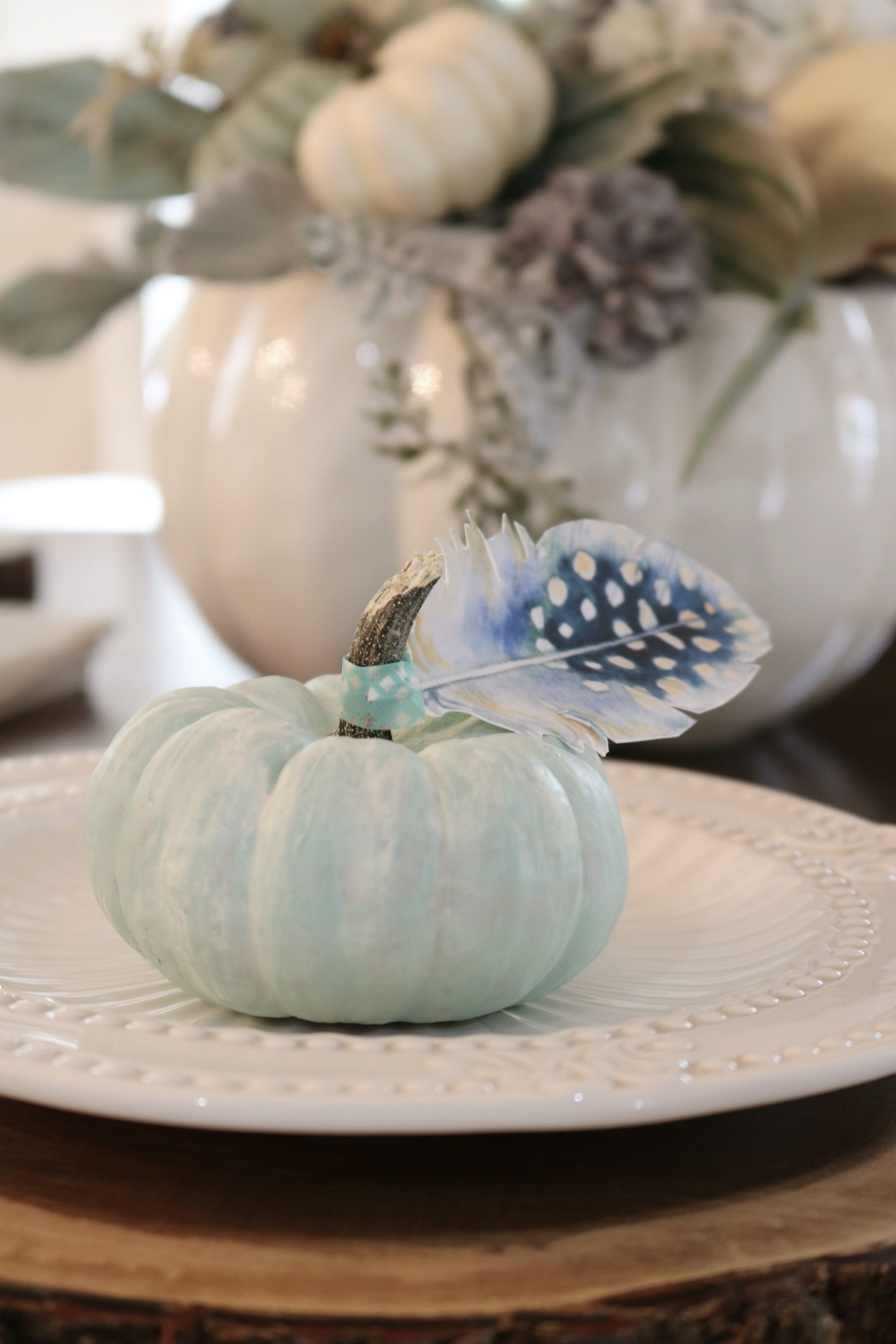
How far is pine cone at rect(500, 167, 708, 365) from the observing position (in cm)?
73

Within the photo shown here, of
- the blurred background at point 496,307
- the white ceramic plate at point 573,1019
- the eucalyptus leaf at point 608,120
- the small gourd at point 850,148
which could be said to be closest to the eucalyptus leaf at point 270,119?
the blurred background at point 496,307

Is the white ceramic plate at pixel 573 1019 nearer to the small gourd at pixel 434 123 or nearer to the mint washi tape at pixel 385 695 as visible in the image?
the mint washi tape at pixel 385 695

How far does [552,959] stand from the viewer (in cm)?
36

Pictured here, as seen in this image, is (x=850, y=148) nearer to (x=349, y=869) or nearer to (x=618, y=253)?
(x=618, y=253)

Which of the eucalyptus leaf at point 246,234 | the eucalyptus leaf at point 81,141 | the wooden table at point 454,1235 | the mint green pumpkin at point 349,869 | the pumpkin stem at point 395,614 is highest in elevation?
the eucalyptus leaf at point 81,141

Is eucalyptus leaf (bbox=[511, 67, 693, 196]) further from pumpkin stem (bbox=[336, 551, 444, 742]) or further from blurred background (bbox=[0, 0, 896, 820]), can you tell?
pumpkin stem (bbox=[336, 551, 444, 742])

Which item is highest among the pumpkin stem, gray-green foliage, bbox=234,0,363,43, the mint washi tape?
gray-green foliage, bbox=234,0,363,43

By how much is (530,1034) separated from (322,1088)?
0.09m

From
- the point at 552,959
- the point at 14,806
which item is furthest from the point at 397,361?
the point at 552,959

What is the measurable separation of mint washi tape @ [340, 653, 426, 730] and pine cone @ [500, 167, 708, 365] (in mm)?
431

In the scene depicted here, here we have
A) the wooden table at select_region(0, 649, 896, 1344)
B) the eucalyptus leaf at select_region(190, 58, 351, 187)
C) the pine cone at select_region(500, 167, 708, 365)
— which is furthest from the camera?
the eucalyptus leaf at select_region(190, 58, 351, 187)

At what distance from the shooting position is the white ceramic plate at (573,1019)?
0.28 meters

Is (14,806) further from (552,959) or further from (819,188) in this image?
(819,188)

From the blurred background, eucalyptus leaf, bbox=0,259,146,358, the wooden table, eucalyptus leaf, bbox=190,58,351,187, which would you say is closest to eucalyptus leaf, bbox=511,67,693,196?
the blurred background
